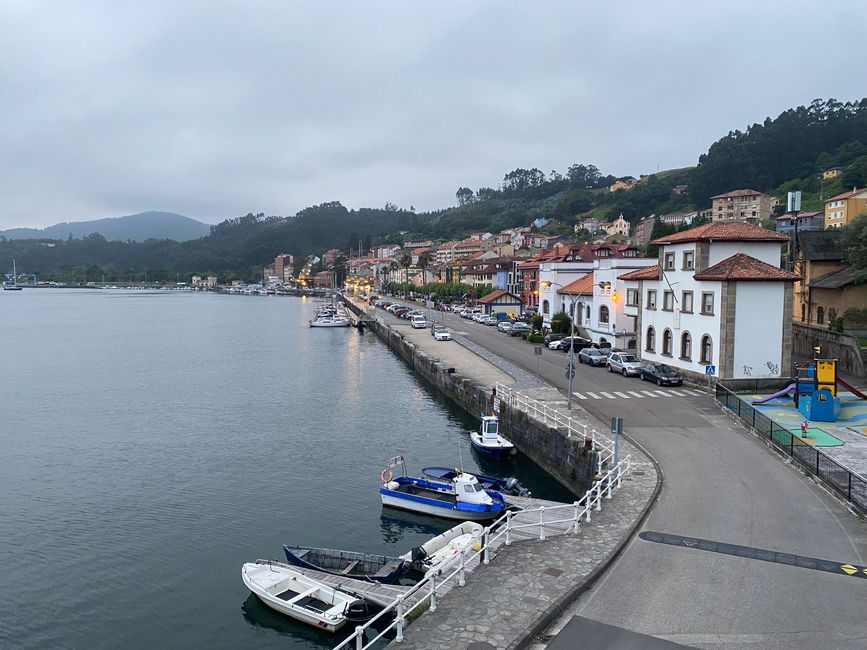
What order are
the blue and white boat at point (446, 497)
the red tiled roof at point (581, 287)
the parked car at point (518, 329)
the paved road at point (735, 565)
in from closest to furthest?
the paved road at point (735, 565) → the blue and white boat at point (446, 497) → the red tiled roof at point (581, 287) → the parked car at point (518, 329)

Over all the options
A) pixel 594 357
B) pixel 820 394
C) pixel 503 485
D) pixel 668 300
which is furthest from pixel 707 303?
pixel 503 485

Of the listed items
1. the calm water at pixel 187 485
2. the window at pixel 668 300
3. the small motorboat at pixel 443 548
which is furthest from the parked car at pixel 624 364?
the small motorboat at pixel 443 548

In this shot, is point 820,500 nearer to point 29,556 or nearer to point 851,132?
point 29,556

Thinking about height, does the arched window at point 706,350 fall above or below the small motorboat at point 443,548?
above

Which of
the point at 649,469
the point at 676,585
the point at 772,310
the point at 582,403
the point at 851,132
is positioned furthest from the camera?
the point at 851,132

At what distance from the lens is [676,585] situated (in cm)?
1435

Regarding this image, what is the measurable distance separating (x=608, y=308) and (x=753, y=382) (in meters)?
21.0

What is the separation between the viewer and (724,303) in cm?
3822

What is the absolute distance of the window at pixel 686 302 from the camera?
137 ft

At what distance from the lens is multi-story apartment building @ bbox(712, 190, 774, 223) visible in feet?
493

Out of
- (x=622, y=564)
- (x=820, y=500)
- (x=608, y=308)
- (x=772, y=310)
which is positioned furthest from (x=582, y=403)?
(x=608, y=308)

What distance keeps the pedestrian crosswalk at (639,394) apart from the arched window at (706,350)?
7.31ft

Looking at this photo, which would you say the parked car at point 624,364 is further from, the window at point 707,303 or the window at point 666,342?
the window at point 707,303

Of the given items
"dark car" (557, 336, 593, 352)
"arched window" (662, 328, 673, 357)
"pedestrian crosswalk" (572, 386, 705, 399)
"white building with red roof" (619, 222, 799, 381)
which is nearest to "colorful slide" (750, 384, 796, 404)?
"pedestrian crosswalk" (572, 386, 705, 399)
